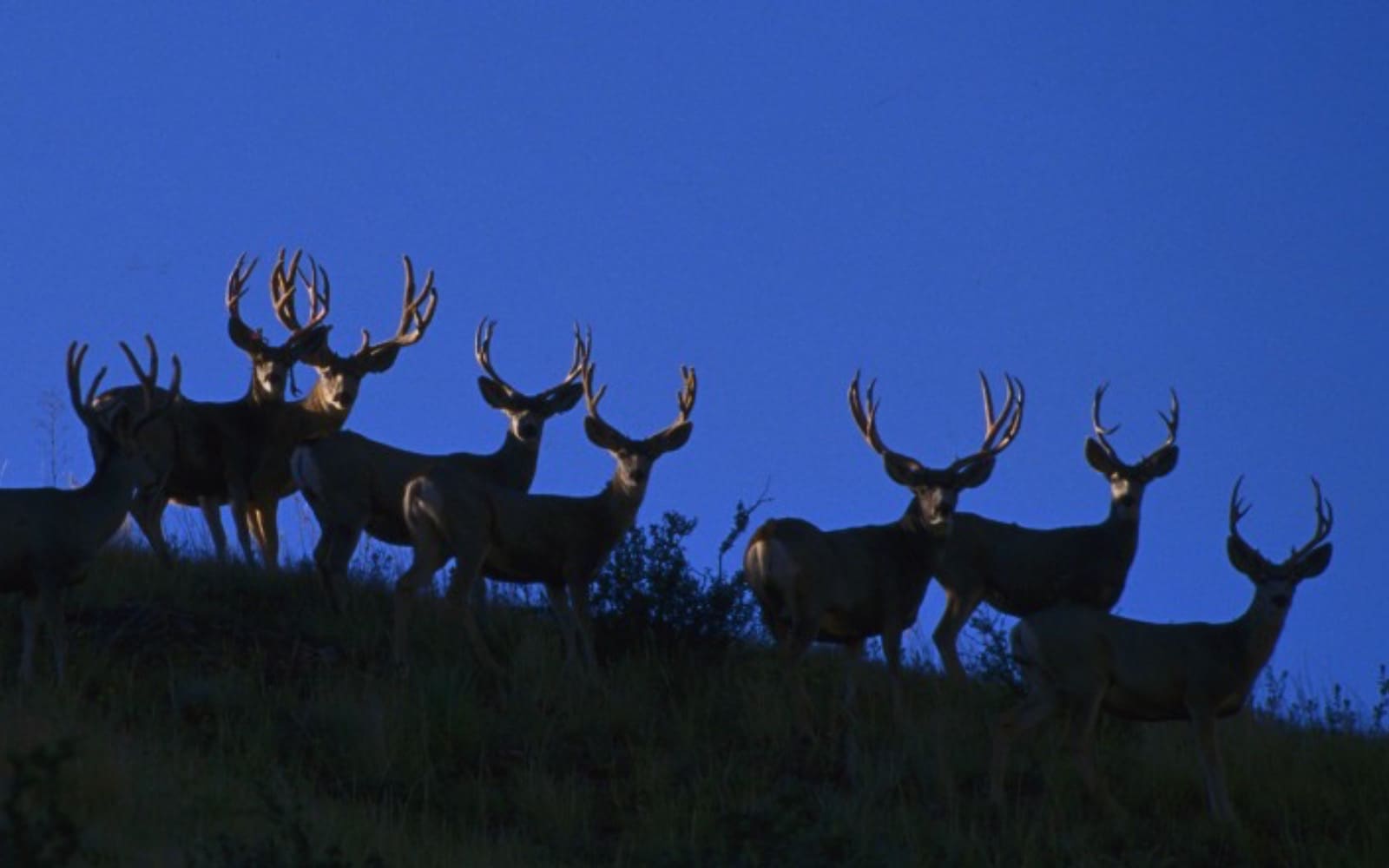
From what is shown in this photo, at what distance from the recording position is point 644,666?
653 inches

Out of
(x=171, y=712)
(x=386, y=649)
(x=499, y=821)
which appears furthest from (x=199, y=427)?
(x=499, y=821)

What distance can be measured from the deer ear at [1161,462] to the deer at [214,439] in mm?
6278

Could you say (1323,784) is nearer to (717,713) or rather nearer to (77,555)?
(717,713)

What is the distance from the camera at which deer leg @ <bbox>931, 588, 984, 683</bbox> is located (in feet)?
56.9

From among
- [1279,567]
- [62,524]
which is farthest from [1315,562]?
[62,524]

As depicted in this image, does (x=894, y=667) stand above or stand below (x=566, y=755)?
above

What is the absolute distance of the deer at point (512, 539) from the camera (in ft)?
52.5

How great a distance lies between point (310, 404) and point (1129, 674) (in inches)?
301

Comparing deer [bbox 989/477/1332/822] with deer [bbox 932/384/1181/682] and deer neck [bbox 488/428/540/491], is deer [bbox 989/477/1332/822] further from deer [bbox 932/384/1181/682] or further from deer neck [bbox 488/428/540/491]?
deer neck [bbox 488/428/540/491]

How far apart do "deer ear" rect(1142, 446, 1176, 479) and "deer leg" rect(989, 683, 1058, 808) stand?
4.41m

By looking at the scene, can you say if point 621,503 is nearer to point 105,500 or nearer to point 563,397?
point 563,397

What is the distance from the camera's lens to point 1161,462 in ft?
60.4

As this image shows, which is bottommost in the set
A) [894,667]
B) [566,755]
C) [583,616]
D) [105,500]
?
[566,755]

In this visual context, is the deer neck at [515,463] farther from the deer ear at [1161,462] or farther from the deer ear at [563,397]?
the deer ear at [1161,462]
